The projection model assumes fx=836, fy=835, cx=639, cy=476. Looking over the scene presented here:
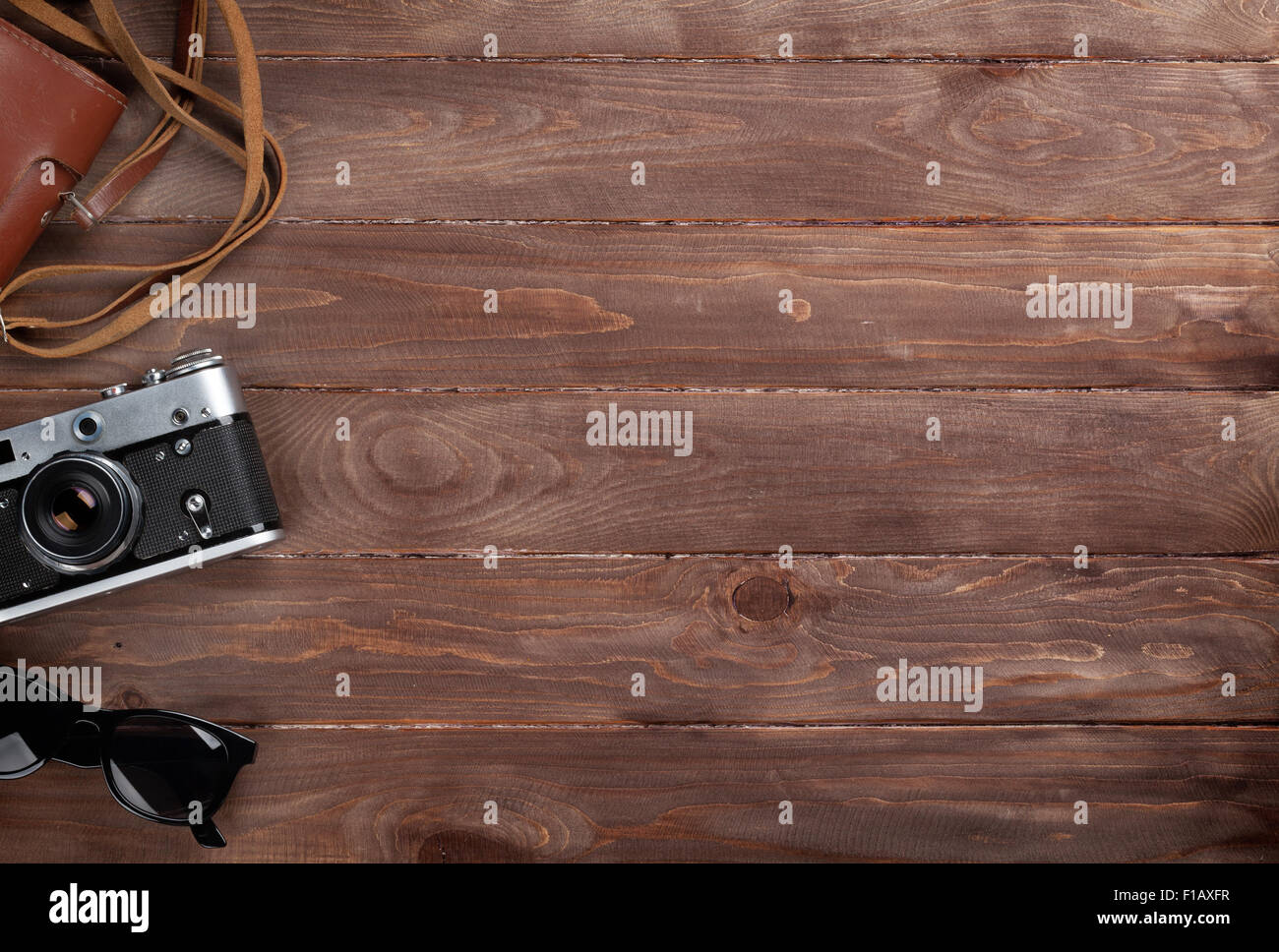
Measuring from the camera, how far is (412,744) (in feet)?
2.87

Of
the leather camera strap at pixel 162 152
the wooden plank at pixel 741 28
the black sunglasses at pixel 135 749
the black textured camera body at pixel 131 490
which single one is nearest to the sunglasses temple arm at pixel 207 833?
the black sunglasses at pixel 135 749

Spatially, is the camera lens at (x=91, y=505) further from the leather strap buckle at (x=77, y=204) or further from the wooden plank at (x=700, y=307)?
the leather strap buckle at (x=77, y=204)

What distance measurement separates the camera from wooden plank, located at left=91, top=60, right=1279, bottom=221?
868mm

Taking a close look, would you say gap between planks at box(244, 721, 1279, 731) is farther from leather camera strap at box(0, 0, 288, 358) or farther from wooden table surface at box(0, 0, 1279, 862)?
leather camera strap at box(0, 0, 288, 358)

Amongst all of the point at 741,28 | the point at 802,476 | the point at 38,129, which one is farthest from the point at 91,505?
the point at 741,28

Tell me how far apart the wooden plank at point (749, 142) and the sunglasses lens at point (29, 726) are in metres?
0.51

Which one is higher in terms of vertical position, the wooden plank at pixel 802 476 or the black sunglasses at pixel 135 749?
the wooden plank at pixel 802 476

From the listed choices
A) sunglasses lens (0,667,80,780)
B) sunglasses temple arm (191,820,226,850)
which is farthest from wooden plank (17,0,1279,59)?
sunglasses temple arm (191,820,226,850)

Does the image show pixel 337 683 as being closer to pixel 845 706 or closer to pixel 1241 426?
pixel 845 706

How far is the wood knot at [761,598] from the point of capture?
0.88 meters
